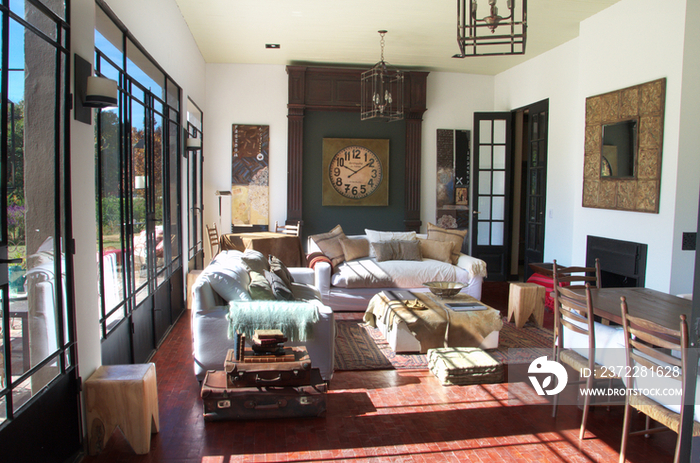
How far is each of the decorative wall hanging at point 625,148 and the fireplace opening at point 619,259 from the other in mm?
401

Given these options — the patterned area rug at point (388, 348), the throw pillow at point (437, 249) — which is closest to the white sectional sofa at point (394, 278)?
the throw pillow at point (437, 249)

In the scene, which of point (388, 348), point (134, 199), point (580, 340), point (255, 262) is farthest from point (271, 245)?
point (580, 340)

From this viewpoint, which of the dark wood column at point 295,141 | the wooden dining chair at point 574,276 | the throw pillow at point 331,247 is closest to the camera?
the wooden dining chair at point 574,276

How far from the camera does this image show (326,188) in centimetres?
855

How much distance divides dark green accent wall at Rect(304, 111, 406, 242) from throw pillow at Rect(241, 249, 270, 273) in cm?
376

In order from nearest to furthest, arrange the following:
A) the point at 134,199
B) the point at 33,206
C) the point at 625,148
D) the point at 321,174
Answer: the point at 33,206 → the point at 134,199 → the point at 625,148 → the point at 321,174

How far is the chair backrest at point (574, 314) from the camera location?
2.96 metres

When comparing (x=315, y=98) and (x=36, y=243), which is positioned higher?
(x=315, y=98)

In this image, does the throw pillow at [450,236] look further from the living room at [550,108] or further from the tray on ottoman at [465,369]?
the tray on ottoman at [465,369]

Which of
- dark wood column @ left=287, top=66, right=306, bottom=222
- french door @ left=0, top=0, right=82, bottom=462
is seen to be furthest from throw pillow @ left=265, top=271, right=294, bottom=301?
dark wood column @ left=287, top=66, right=306, bottom=222

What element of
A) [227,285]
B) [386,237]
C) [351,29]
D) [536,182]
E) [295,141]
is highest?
[351,29]

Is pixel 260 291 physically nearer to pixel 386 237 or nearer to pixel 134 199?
pixel 134 199

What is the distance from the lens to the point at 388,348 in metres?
4.70

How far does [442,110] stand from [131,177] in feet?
20.0
